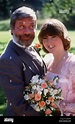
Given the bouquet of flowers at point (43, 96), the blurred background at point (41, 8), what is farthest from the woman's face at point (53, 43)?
the blurred background at point (41, 8)

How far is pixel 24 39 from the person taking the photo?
3.44ft

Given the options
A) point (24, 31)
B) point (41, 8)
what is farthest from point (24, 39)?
point (41, 8)

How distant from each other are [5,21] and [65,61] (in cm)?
44

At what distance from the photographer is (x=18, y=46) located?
108cm

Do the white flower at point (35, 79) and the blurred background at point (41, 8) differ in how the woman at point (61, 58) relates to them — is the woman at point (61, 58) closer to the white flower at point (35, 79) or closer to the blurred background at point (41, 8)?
the white flower at point (35, 79)

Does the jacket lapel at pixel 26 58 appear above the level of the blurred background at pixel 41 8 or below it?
below

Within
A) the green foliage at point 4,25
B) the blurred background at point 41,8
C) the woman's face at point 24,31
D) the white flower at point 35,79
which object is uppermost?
the blurred background at point 41,8

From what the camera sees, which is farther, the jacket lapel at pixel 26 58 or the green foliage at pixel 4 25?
the green foliage at pixel 4 25

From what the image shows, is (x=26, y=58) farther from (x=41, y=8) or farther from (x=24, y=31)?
(x=41, y=8)

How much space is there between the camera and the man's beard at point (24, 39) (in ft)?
3.43

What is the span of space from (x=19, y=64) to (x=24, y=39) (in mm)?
73

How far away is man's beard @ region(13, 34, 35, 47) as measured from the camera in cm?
105

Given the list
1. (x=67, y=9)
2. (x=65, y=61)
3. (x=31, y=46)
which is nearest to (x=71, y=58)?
(x=65, y=61)

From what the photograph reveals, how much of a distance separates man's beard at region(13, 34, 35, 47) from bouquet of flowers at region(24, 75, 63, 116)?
0.33ft
